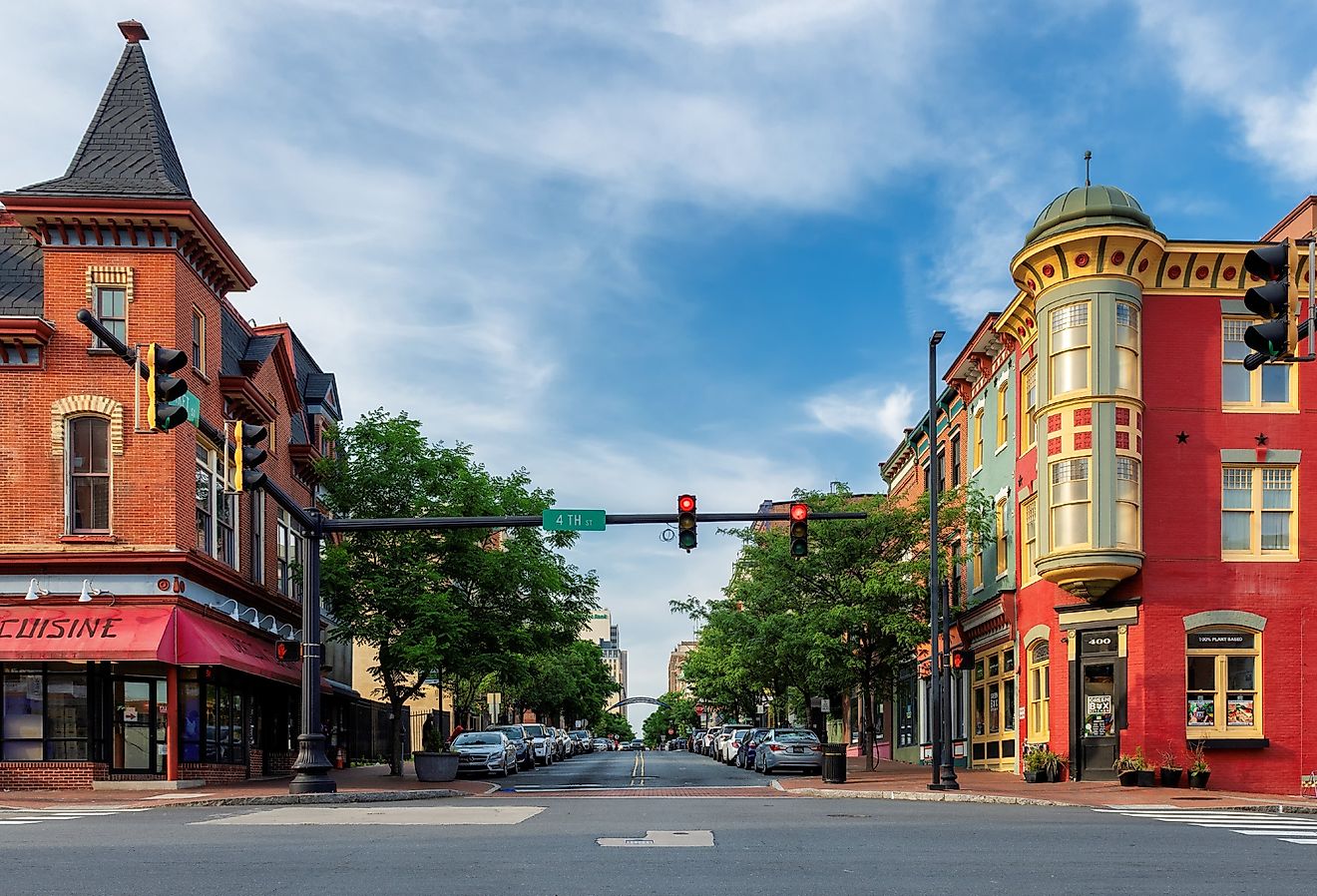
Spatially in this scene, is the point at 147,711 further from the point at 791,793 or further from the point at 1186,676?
the point at 1186,676

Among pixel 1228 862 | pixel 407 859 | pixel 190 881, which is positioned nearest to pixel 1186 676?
pixel 1228 862

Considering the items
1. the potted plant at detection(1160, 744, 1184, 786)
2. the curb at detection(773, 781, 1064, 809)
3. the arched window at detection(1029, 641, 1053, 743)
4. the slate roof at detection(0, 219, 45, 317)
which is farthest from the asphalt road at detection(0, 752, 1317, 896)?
the slate roof at detection(0, 219, 45, 317)

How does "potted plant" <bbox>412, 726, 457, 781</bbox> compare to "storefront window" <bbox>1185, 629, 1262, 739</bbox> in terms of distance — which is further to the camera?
"potted plant" <bbox>412, 726, 457, 781</bbox>

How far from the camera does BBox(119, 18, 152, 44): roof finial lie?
108 feet

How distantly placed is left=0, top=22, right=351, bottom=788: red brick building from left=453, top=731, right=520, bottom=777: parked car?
856 centimetres

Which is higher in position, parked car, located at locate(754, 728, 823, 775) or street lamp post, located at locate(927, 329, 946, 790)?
street lamp post, located at locate(927, 329, 946, 790)

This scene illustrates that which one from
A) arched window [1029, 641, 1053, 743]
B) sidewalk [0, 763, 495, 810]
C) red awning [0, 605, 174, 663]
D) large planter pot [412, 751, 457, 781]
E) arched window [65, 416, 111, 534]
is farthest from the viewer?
arched window [1029, 641, 1053, 743]

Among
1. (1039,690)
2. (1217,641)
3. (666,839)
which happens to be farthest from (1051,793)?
(666,839)

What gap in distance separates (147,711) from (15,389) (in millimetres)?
7443

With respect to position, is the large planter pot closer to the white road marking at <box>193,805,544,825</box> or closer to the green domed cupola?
the white road marking at <box>193,805,544,825</box>

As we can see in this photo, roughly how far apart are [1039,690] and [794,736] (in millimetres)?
9293

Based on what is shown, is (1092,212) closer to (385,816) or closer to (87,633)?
(385,816)

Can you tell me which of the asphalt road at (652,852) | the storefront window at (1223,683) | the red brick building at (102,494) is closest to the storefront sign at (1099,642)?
the storefront window at (1223,683)

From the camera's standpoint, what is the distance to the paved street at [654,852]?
38.9ft
